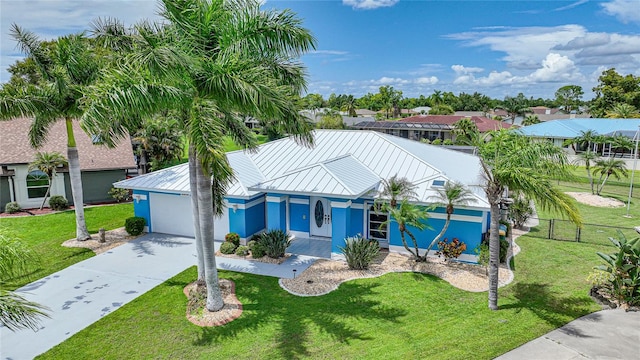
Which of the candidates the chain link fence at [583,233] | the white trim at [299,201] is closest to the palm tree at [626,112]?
the chain link fence at [583,233]

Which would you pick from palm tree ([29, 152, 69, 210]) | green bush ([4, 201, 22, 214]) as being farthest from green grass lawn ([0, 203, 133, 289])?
palm tree ([29, 152, 69, 210])

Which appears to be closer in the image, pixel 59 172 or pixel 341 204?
pixel 341 204

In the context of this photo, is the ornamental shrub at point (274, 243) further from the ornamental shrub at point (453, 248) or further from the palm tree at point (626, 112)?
the palm tree at point (626, 112)

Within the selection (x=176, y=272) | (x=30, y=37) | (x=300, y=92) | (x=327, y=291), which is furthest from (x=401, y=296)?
(x=30, y=37)

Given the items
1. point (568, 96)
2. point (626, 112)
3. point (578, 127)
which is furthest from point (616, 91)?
point (568, 96)

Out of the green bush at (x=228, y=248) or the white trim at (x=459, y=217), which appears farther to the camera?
the green bush at (x=228, y=248)

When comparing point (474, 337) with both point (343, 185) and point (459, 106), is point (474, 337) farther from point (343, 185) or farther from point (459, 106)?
point (459, 106)

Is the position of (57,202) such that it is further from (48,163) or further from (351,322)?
(351,322)

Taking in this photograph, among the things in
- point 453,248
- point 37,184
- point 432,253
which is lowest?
point 432,253
